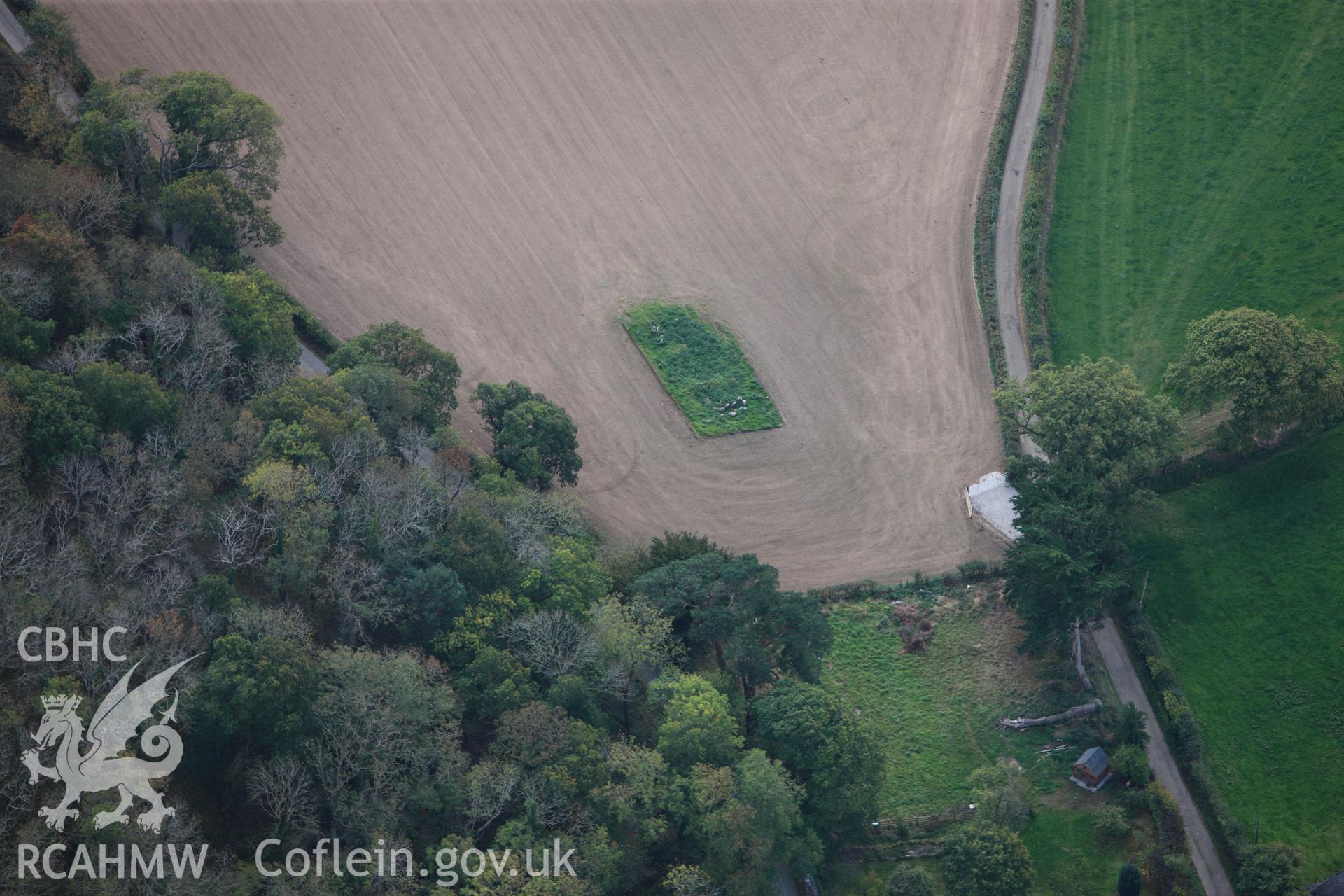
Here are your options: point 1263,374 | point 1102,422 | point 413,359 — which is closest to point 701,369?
point 413,359

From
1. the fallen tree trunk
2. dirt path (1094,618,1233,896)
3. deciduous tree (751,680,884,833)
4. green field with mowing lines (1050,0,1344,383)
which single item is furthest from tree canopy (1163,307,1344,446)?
deciduous tree (751,680,884,833)

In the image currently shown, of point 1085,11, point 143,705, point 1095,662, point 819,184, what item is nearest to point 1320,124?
point 1085,11

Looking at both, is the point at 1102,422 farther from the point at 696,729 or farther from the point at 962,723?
the point at 696,729

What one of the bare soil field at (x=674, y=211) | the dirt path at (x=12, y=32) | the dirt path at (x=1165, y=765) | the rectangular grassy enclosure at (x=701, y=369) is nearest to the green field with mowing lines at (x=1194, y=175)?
the bare soil field at (x=674, y=211)

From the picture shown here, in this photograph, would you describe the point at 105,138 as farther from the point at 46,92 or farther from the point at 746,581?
the point at 746,581

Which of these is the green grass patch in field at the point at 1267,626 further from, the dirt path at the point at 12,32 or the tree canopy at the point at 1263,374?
the dirt path at the point at 12,32

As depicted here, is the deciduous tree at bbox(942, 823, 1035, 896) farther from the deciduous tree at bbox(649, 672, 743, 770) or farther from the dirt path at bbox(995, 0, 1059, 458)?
the dirt path at bbox(995, 0, 1059, 458)
